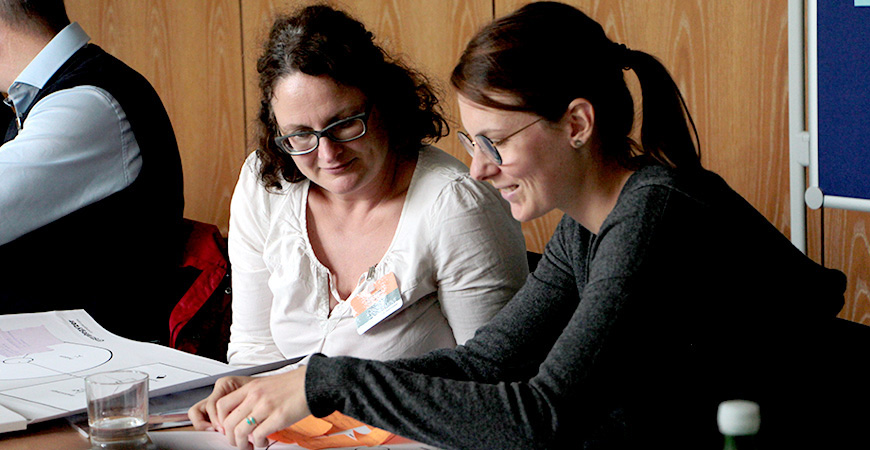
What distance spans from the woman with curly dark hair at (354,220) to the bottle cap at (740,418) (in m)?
0.86

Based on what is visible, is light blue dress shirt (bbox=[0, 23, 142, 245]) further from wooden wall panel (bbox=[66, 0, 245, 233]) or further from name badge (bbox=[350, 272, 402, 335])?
wooden wall panel (bbox=[66, 0, 245, 233])

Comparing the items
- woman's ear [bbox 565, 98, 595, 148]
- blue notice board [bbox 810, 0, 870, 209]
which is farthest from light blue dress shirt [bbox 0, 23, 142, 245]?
blue notice board [bbox 810, 0, 870, 209]

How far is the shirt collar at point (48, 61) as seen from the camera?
2121 mm

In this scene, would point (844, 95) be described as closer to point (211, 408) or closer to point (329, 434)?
point (329, 434)

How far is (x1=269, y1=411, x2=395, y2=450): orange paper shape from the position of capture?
1.05 meters

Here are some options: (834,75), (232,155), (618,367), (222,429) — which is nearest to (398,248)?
(222,429)

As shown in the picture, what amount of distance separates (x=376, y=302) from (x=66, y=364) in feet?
1.79

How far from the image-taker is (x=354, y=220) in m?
1.70

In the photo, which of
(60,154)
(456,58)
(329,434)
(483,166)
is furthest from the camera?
(456,58)

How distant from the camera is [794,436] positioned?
3.45ft

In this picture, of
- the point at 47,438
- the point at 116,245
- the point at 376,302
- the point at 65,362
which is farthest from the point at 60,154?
the point at 47,438

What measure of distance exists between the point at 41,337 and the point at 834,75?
1.62m

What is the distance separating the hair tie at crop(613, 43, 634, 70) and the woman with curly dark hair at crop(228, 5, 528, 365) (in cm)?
47

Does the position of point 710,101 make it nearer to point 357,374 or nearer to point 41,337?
point 357,374
